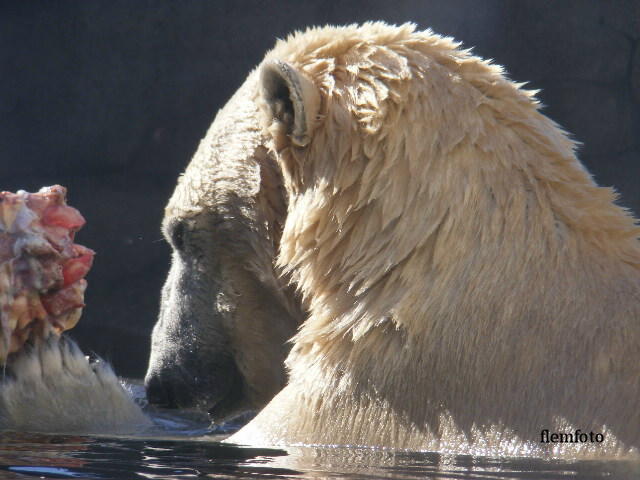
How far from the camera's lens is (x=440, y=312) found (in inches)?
81.0

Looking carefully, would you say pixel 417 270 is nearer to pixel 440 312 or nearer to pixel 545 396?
pixel 440 312

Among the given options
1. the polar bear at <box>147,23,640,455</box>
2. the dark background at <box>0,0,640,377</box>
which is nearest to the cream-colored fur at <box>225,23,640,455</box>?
the polar bear at <box>147,23,640,455</box>

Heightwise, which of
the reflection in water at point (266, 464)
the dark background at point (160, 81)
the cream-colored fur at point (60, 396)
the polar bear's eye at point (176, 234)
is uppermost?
the dark background at point (160, 81)

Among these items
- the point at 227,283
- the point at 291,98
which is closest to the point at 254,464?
the point at 291,98

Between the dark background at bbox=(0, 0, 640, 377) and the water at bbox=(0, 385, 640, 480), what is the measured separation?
3877mm

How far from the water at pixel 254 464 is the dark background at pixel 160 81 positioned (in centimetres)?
388

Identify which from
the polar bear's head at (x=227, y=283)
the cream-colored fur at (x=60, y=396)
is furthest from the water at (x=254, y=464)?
the polar bear's head at (x=227, y=283)

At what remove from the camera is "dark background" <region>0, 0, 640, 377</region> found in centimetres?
600

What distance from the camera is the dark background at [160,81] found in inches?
236

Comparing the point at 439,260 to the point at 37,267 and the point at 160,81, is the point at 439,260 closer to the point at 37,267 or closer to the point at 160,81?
the point at 37,267

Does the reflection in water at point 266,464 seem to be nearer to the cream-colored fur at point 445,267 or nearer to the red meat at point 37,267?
the cream-colored fur at point 445,267

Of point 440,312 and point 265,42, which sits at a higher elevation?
point 265,42

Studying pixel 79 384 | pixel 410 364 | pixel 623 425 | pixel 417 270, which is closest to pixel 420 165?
pixel 417 270

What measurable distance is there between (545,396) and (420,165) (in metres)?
0.53
